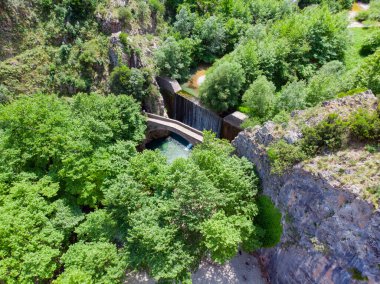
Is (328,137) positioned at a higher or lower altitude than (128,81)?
higher

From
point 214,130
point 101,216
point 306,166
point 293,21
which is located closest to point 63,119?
point 101,216

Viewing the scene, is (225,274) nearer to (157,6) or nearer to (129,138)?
(129,138)

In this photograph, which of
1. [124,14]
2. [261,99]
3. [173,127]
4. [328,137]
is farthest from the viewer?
[124,14]

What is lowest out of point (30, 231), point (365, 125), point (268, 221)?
point (268, 221)

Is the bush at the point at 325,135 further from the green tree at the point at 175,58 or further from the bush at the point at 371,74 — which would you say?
the green tree at the point at 175,58

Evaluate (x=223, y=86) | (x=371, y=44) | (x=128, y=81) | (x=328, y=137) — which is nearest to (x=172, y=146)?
(x=128, y=81)

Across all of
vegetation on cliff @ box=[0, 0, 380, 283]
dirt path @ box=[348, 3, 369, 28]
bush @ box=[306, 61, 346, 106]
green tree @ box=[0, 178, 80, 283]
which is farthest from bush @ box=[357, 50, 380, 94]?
green tree @ box=[0, 178, 80, 283]

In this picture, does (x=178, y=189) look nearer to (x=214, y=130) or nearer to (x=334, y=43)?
(x=214, y=130)
